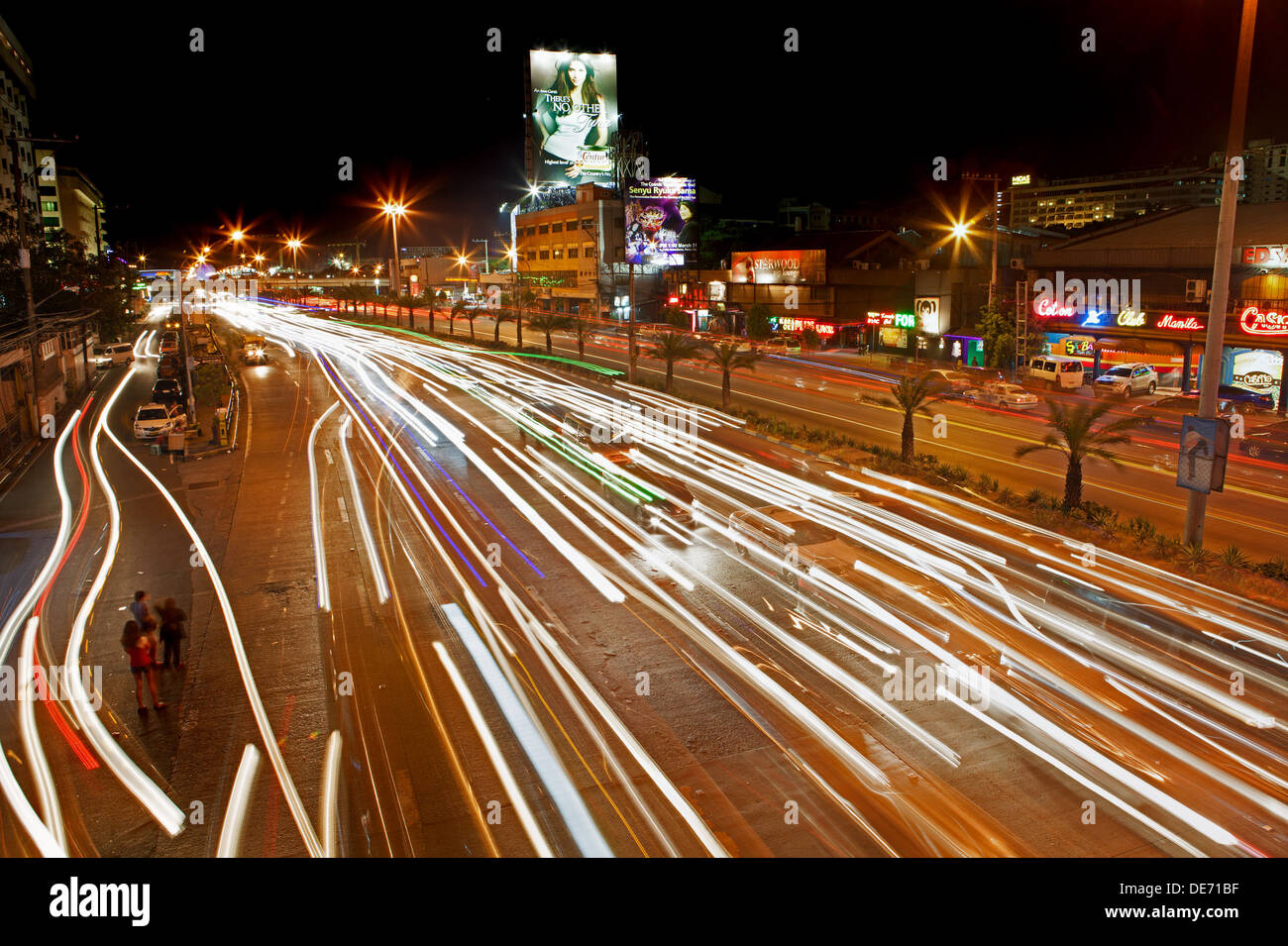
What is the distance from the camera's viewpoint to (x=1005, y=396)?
36.7 metres

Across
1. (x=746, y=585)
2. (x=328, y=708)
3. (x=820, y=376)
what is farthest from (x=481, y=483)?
(x=820, y=376)

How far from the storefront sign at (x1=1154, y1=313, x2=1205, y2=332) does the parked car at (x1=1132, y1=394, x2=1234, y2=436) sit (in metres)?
3.16

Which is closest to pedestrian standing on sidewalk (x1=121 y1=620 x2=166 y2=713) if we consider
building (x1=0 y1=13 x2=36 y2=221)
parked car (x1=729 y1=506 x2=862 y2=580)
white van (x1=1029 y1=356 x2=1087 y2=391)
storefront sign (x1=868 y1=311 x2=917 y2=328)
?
parked car (x1=729 y1=506 x2=862 y2=580)

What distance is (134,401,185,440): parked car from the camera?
29281 millimetres

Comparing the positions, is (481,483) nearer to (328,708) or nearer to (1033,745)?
(328,708)

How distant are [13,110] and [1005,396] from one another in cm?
8570

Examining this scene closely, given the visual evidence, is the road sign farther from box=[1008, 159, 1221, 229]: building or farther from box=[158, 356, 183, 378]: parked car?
box=[1008, 159, 1221, 229]: building

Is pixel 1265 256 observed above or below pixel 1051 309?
above

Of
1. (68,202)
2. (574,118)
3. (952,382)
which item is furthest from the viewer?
(68,202)

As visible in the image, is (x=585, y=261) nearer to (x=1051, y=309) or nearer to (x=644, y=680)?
(x=1051, y=309)

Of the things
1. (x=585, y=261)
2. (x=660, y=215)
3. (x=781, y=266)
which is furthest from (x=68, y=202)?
(x=781, y=266)

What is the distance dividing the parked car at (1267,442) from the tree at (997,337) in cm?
1589

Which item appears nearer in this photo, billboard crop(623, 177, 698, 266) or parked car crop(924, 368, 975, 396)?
parked car crop(924, 368, 975, 396)

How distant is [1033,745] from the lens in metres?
9.77
